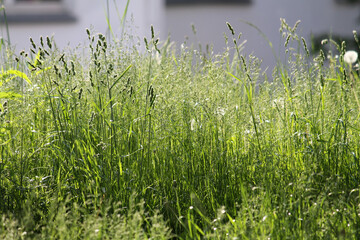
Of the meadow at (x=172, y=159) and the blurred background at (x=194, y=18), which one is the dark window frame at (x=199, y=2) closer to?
the blurred background at (x=194, y=18)

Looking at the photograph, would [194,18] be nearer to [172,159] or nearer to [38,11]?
[38,11]

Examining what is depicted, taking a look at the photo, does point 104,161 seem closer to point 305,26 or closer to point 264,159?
point 264,159

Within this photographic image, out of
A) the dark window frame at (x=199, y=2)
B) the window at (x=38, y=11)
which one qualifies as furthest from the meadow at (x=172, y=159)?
the dark window frame at (x=199, y=2)

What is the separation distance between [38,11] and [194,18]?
2943 millimetres

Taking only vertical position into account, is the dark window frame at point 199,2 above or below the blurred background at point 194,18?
above

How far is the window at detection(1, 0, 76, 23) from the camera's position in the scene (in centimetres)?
761

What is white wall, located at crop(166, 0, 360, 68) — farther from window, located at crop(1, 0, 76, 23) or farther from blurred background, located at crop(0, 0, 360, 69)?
window, located at crop(1, 0, 76, 23)

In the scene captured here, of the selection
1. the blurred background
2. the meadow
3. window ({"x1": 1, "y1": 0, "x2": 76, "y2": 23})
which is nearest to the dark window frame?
the blurred background

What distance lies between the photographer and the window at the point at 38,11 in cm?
761

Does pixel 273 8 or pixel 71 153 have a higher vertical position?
pixel 273 8

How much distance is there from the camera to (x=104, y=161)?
6.35ft

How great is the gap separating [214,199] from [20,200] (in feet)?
2.49

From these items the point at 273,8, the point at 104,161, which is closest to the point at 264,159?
the point at 104,161

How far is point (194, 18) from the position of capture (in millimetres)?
9008
